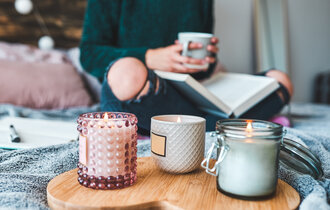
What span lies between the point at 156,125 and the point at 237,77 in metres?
0.82

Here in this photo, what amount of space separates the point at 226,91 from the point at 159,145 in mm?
671

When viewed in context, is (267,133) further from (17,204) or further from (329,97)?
(329,97)

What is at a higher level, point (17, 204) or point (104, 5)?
point (104, 5)

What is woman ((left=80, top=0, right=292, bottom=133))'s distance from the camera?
98cm

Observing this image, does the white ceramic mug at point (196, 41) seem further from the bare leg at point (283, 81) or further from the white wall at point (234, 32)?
the white wall at point (234, 32)

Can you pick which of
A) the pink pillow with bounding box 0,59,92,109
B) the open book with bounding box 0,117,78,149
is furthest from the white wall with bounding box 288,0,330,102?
the open book with bounding box 0,117,78,149

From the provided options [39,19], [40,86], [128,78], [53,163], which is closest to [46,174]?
[53,163]

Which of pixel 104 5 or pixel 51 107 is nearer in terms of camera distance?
pixel 104 5

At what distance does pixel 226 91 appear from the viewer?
3.81ft

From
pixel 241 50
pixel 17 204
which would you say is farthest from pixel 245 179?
pixel 241 50

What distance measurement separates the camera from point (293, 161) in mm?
549

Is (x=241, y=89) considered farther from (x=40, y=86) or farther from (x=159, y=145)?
(x=40, y=86)

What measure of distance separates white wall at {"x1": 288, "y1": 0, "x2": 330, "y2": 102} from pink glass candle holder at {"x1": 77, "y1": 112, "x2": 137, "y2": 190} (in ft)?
8.86

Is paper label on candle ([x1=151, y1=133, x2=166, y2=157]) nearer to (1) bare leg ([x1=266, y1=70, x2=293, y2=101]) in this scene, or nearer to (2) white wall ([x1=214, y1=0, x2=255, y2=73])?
(1) bare leg ([x1=266, y1=70, x2=293, y2=101])
